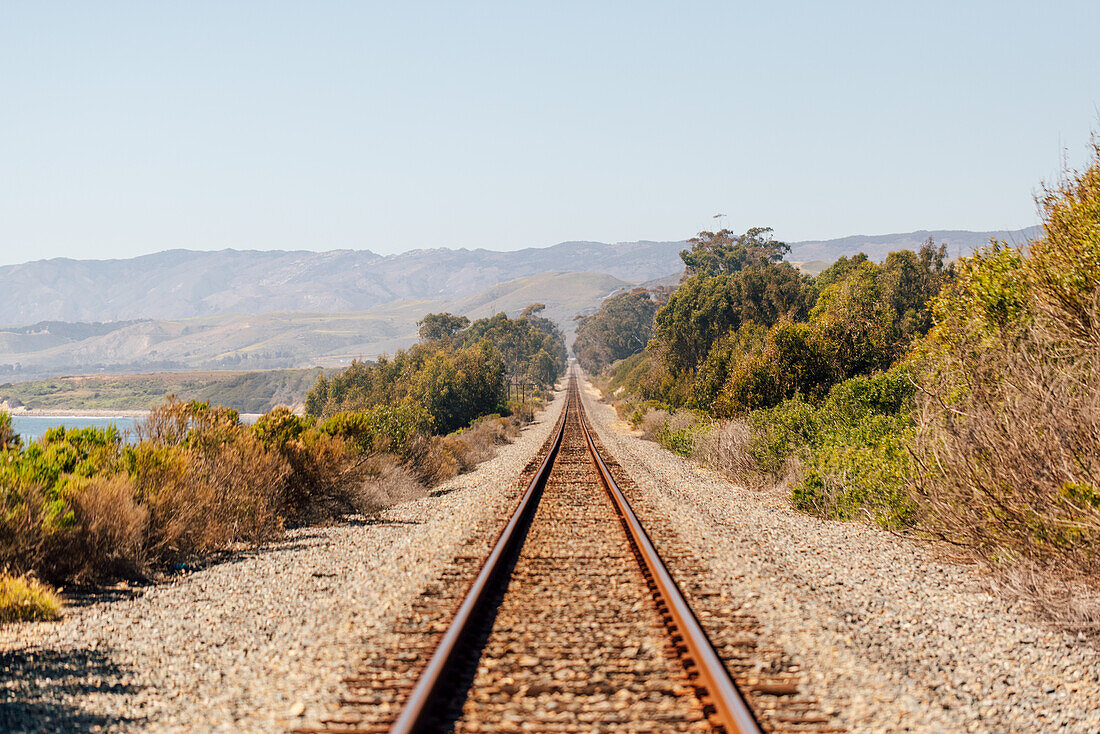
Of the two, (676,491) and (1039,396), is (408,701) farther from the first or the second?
(676,491)

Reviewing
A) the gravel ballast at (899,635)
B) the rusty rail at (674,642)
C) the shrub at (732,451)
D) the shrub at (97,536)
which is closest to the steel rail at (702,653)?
the rusty rail at (674,642)

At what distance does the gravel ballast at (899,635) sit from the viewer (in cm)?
484

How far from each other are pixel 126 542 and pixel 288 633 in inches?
139

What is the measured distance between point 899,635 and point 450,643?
11.7 ft

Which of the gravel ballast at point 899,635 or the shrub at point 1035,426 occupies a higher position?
the shrub at point 1035,426

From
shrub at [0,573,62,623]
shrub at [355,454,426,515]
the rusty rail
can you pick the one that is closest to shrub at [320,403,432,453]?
shrub at [355,454,426,515]

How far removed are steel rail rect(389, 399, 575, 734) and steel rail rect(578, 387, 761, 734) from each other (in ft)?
5.11

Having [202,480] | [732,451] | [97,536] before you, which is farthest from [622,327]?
[97,536]

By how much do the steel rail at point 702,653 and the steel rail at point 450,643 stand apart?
5.11 ft

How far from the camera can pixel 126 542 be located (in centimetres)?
880

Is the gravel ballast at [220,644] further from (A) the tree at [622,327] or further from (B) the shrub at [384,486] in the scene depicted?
(A) the tree at [622,327]

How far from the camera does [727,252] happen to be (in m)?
105

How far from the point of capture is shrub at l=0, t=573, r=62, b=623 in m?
6.88

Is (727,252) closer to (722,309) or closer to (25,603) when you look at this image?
(722,309)
